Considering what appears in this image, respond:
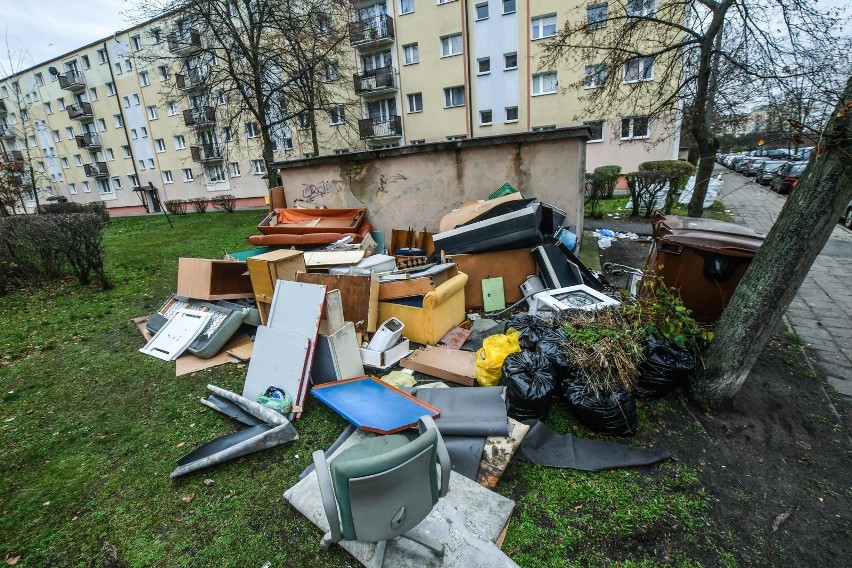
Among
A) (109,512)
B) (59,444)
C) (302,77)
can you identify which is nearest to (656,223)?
→ (109,512)

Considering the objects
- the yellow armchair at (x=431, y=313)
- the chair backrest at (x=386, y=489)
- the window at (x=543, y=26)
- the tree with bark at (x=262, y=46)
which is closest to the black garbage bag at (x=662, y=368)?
the yellow armchair at (x=431, y=313)

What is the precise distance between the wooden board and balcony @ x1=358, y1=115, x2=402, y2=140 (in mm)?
17136

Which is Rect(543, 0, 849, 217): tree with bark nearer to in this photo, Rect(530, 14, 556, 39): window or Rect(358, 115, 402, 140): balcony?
Rect(530, 14, 556, 39): window

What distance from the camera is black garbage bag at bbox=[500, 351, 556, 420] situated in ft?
8.93

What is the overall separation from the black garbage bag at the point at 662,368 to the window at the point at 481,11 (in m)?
18.9

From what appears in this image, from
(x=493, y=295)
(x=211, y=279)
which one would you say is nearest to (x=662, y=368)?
(x=493, y=295)

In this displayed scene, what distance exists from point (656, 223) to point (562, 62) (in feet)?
→ 47.5

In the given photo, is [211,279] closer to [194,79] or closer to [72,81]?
[194,79]

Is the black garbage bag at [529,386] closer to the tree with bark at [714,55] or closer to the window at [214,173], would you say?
the tree with bark at [714,55]

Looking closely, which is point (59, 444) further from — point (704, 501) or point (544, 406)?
point (704, 501)

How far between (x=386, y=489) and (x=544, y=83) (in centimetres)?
1913

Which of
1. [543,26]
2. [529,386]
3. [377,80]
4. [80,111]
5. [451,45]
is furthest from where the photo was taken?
[80,111]

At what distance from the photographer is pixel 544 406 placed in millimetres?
2766

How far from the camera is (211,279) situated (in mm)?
4707
